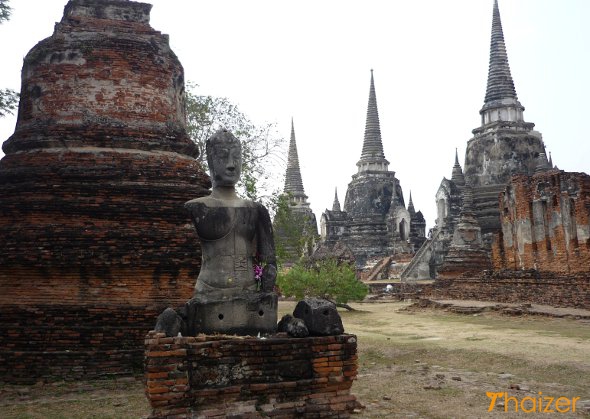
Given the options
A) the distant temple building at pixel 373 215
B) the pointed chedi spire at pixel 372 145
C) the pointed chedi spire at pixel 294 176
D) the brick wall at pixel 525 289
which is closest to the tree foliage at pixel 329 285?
the brick wall at pixel 525 289

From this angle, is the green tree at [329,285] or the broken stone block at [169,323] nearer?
the broken stone block at [169,323]

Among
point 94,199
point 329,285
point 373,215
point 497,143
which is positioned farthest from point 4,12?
point 373,215

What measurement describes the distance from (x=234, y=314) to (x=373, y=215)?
3810 centimetres

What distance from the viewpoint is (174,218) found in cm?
879

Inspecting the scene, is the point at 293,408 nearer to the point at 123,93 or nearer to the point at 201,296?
the point at 201,296

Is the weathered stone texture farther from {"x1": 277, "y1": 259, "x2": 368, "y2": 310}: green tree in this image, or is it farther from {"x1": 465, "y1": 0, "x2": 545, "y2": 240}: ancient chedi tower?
{"x1": 465, "y1": 0, "x2": 545, "y2": 240}: ancient chedi tower

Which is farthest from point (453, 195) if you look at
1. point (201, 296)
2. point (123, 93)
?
point (201, 296)

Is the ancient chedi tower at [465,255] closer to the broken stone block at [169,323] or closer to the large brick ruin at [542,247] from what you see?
the large brick ruin at [542,247]

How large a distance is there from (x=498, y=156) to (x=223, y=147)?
29.3 meters

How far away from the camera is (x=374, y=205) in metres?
44.0

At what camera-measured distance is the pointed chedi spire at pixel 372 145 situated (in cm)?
4522

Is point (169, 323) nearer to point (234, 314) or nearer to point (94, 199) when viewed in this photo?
point (234, 314)

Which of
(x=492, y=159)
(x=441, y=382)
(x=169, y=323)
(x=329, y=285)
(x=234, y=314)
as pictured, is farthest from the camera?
(x=492, y=159)

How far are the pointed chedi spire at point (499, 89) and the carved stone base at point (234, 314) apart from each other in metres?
30.8
